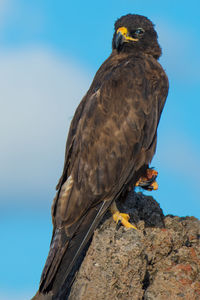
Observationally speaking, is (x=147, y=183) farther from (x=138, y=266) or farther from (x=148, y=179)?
(x=138, y=266)

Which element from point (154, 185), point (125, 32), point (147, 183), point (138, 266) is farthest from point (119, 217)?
point (125, 32)

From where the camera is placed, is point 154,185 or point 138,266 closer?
point 138,266

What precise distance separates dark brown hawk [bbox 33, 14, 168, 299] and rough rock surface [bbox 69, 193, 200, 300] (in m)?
0.25

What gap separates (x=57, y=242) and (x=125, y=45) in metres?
3.58

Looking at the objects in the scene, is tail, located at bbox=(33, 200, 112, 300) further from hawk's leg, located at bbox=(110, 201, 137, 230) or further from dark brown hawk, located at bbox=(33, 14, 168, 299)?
hawk's leg, located at bbox=(110, 201, 137, 230)

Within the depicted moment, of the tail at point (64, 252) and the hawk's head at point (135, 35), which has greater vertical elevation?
the hawk's head at point (135, 35)

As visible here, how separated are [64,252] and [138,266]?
1.06 meters

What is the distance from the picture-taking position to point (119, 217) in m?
7.54

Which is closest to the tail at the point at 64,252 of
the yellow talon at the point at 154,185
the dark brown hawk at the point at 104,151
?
the dark brown hawk at the point at 104,151

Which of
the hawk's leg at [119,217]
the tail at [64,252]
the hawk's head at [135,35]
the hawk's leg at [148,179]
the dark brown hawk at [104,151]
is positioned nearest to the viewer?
the tail at [64,252]

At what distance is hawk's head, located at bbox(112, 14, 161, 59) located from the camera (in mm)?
8773

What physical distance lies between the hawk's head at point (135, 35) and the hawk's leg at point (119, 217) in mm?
2766

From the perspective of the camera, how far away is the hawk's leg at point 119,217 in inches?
294

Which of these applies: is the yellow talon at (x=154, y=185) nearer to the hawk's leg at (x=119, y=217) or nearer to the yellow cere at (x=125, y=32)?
the hawk's leg at (x=119, y=217)
